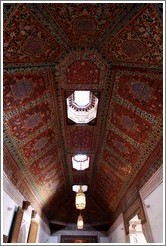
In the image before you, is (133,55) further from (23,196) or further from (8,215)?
(23,196)

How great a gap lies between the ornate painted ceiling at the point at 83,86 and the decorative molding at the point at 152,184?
0.19 m

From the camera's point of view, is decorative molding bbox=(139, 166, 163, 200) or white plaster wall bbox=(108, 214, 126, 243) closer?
decorative molding bbox=(139, 166, 163, 200)

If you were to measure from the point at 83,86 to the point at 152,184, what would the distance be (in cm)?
244

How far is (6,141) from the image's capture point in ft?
13.5

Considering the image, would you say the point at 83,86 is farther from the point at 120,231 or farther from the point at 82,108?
the point at 120,231

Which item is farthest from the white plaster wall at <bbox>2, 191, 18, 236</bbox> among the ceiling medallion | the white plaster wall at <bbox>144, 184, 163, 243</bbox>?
the white plaster wall at <bbox>144, 184, 163, 243</bbox>

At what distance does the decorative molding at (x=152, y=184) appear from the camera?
145 inches

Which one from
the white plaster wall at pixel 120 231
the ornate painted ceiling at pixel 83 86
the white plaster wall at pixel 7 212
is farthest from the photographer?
the white plaster wall at pixel 120 231

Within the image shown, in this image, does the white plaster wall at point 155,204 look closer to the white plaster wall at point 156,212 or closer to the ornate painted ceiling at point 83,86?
the white plaster wall at point 156,212

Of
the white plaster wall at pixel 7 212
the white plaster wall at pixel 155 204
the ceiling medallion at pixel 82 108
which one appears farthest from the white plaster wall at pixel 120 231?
the ceiling medallion at pixel 82 108

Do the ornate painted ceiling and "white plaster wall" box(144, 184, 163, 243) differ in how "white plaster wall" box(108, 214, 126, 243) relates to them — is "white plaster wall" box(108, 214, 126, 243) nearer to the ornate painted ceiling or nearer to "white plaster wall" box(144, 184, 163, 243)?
the ornate painted ceiling

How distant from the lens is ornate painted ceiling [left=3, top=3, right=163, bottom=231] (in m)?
2.76

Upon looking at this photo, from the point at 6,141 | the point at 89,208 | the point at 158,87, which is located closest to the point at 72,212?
the point at 89,208

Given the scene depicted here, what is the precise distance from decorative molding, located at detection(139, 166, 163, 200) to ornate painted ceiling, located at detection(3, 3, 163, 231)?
19 centimetres
